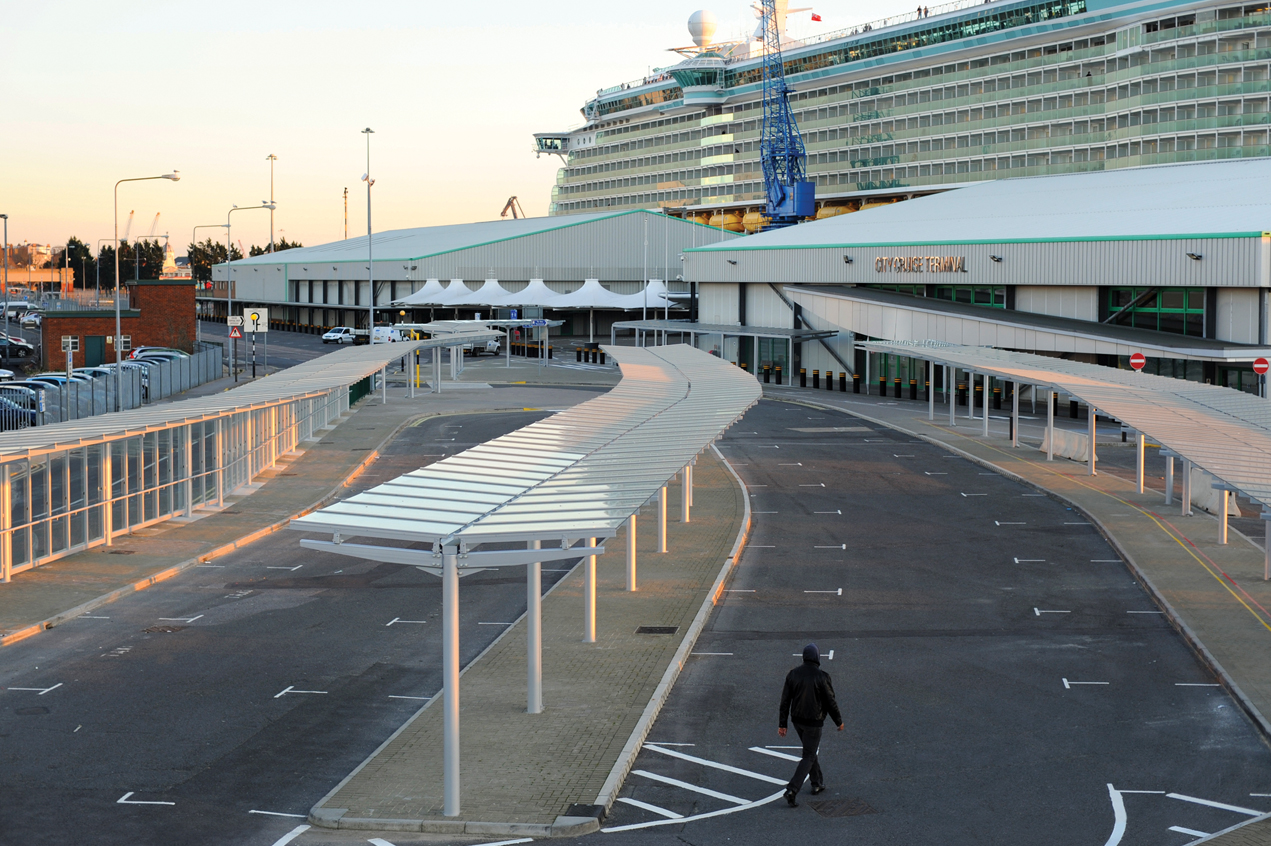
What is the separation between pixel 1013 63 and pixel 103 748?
94.5 metres

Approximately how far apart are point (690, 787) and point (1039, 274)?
48.1 metres

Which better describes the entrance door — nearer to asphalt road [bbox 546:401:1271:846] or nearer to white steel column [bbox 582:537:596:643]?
asphalt road [bbox 546:401:1271:846]

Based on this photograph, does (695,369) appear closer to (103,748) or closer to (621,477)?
(621,477)

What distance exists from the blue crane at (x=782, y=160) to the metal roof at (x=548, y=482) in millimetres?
84277

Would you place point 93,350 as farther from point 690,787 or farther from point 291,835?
point 690,787

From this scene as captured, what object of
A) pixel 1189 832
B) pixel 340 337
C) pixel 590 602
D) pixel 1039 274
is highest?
pixel 1039 274

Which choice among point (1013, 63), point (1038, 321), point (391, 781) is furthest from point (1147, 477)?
point (1013, 63)

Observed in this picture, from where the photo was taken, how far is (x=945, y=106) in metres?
103

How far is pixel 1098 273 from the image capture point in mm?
54000

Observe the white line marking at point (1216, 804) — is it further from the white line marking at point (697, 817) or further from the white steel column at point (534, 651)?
the white steel column at point (534, 651)

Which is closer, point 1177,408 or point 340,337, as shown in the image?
point 1177,408

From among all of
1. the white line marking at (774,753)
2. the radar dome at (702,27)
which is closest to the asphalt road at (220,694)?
the white line marking at (774,753)

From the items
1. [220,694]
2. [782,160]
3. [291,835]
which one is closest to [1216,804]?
[291,835]

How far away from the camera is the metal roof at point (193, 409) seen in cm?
2098
